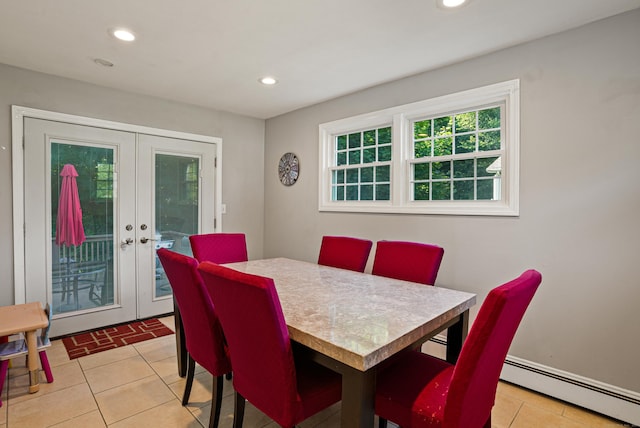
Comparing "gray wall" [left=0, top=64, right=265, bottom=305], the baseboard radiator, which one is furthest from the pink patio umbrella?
the baseboard radiator

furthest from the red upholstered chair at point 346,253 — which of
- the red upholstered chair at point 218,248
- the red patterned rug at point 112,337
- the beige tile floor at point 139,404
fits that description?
the red patterned rug at point 112,337

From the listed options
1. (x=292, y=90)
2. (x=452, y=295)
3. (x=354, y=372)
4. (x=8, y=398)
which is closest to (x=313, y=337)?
(x=354, y=372)

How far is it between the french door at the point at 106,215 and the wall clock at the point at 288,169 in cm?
90

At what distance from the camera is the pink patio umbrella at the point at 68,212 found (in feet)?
10.4

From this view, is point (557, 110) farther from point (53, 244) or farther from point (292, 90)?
point (53, 244)

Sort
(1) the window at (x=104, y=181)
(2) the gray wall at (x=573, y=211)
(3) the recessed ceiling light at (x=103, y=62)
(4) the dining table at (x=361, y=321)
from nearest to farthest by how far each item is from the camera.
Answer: (4) the dining table at (x=361, y=321) < (2) the gray wall at (x=573, y=211) < (3) the recessed ceiling light at (x=103, y=62) < (1) the window at (x=104, y=181)

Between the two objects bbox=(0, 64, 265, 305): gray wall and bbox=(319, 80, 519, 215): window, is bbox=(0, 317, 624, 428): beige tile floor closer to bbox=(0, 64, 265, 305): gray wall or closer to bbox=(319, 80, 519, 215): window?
bbox=(0, 64, 265, 305): gray wall

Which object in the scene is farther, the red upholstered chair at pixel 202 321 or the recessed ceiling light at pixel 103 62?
the recessed ceiling light at pixel 103 62

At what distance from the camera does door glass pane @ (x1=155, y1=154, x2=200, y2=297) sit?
12.6 ft

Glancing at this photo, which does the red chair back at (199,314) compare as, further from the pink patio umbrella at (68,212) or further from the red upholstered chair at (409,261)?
the pink patio umbrella at (68,212)

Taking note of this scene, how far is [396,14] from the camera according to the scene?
6.89ft

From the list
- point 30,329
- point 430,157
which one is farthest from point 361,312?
point 30,329

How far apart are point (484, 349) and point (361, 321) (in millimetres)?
500

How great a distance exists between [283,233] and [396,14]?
2933 millimetres
